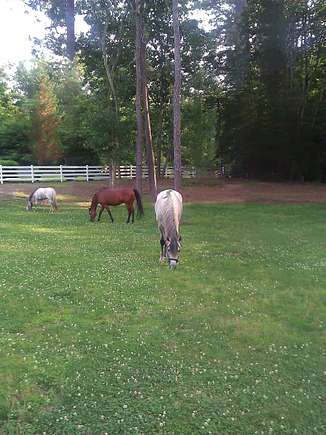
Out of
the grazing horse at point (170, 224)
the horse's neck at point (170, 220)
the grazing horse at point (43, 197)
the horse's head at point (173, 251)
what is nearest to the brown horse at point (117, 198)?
the grazing horse at point (43, 197)

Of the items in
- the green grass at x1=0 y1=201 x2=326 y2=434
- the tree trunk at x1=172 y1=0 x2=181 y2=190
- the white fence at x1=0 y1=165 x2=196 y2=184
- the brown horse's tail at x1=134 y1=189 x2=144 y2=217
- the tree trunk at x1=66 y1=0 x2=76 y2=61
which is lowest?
the green grass at x1=0 y1=201 x2=326 y2=434

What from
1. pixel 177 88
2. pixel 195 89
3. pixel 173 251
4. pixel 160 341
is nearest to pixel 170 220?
pixel 173 251

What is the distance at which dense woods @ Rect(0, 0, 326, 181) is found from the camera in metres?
29.0

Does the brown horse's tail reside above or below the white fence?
below

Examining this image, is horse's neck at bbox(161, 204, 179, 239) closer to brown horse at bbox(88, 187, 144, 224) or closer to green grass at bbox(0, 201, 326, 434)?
green grass at bbox(0, 201, 326, 434)

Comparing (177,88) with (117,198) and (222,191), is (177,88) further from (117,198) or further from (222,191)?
(222,191)

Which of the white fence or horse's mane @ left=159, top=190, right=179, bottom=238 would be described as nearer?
horse's mane @ left=159, top=190, right=179, bottom=238

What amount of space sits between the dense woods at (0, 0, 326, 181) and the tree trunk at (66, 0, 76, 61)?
0.29 feet

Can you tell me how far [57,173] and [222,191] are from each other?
1369cm

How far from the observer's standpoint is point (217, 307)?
302 inches

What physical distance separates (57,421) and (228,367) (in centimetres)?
215

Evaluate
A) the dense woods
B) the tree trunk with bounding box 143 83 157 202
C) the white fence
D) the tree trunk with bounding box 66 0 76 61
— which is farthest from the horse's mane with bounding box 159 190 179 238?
the tree trunk with bounding box 66 0 76 61

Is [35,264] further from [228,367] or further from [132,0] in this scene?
[132,0]

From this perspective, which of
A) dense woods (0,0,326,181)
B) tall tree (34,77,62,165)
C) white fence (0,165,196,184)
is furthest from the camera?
tall tree (34,77,62,165)
